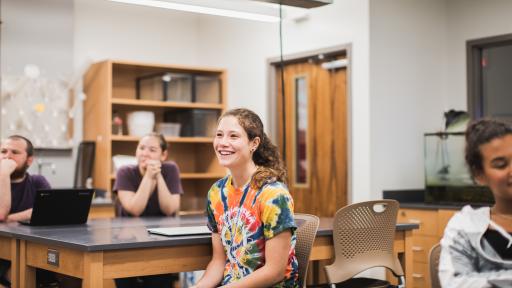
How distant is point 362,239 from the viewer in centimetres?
329

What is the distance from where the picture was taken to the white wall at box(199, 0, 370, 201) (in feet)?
16.8

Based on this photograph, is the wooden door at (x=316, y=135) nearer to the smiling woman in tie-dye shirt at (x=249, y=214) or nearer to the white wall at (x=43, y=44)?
the white wall at (x=43, y=44)

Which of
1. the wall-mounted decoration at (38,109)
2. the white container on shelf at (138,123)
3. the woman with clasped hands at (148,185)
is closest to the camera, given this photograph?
the woman with clasped hands at (148,185)

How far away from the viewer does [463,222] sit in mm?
1800

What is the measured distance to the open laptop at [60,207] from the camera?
3.41 meters

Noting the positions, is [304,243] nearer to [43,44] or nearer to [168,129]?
[168,129]

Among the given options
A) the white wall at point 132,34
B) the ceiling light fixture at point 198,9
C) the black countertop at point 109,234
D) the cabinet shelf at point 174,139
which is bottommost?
the black countertop at point 109,234

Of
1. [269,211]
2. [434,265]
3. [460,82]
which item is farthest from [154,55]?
[434,265]

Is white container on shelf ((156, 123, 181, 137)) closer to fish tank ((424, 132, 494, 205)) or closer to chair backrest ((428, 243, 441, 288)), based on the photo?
fish tank ((424, 132, 494, 205))

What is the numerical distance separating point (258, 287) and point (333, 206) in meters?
2.97

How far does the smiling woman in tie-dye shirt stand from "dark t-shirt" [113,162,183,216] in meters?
1.46

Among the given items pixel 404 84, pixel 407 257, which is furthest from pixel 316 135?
pixel 407 257

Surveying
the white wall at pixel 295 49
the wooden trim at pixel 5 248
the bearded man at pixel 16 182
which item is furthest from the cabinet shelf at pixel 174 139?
the wooden trim at pixel 5 248

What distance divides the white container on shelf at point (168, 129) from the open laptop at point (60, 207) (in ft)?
8.81
